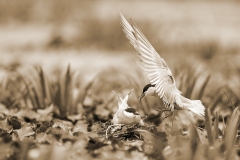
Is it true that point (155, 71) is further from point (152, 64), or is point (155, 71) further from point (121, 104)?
point (121, 104)

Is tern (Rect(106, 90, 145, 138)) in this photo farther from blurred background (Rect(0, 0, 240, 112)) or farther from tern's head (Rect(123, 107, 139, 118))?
blurred background (Rect(0, 0, 240, 112))

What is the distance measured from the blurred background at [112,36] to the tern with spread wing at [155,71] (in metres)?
1.13

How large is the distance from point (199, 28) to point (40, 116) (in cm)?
642

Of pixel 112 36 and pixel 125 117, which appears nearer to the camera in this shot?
pixel 125 117

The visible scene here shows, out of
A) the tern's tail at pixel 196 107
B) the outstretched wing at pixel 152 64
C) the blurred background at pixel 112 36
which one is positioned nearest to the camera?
the outstretched wing at pixel 152 64

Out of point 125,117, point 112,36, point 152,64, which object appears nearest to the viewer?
point 152,64

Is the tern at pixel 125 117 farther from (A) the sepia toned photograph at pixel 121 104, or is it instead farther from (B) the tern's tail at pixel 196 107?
(B) the tern's tail at pixel 196 107

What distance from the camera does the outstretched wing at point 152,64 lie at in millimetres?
1557

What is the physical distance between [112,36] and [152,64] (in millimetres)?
5052

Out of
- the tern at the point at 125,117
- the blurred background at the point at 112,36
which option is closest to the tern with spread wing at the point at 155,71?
the tern at the point at 125,117

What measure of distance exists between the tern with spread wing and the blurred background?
3.70ft

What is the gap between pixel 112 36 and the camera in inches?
260

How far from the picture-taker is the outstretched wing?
1557mm

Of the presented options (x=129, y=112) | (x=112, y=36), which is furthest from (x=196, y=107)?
(x=112, y=36)
